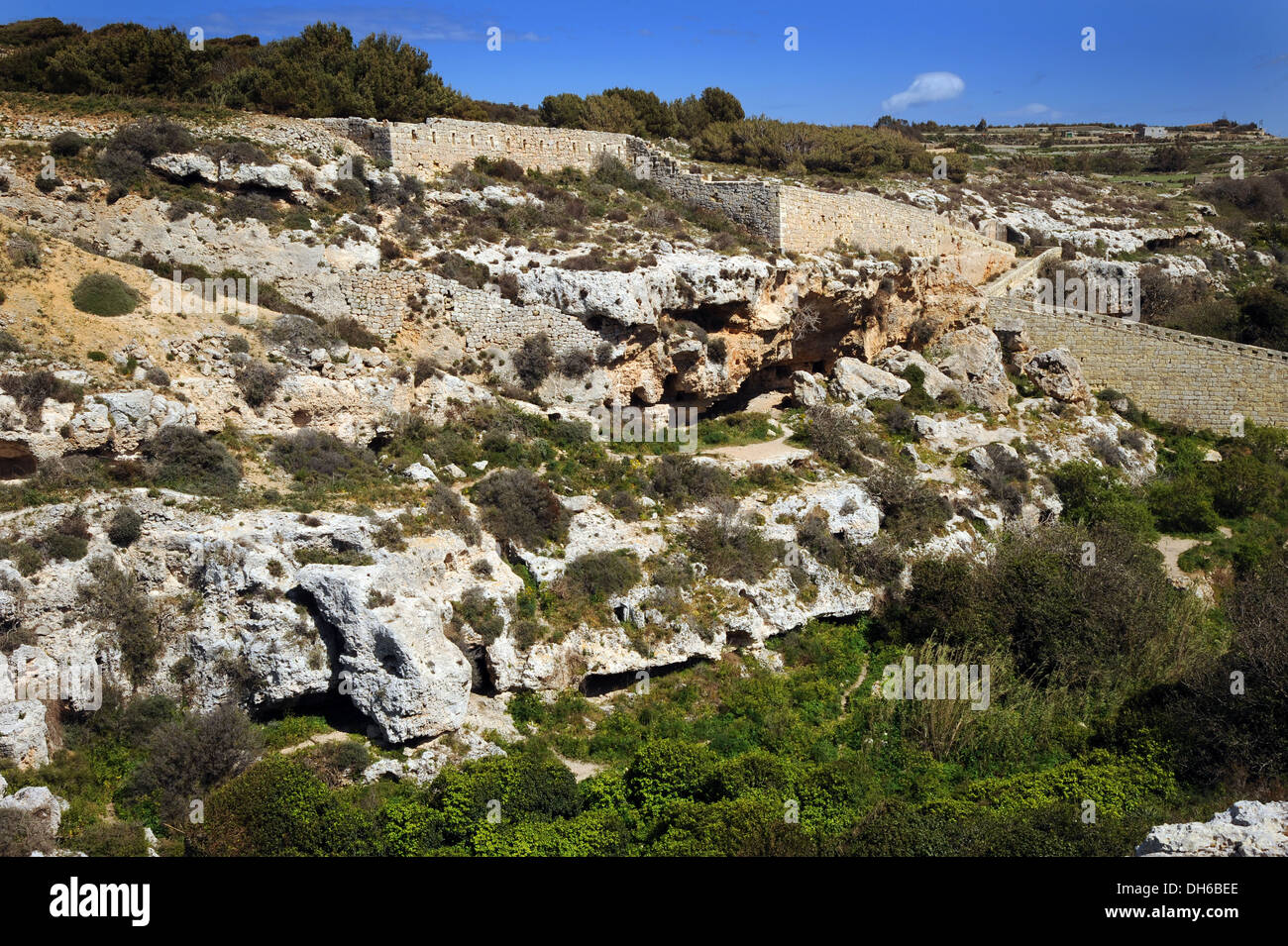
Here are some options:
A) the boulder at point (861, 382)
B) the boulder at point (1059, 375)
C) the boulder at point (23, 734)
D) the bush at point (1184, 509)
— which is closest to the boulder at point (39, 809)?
the boulder at point (23, 734)

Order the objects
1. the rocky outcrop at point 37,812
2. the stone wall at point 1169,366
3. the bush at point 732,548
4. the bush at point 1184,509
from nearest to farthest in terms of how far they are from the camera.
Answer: the rocky outcrop at point 37,812 → the bush at point 732,548 → the bush at point 1184,509 → the stone wall at point 1169,366

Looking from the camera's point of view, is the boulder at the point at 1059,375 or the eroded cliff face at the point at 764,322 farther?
the boulder at the point at 1059,375

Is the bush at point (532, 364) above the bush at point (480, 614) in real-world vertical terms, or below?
above

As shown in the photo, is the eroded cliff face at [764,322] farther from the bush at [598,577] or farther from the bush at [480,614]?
the bush at [480,614]

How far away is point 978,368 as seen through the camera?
32656 millimetres

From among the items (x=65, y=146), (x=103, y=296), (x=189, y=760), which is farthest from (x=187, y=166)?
(x=189, y=760)

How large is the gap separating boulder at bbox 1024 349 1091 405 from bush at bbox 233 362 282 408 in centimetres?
2309

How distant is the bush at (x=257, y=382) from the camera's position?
21000 mm

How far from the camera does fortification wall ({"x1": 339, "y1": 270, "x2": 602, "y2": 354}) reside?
82.7 feet

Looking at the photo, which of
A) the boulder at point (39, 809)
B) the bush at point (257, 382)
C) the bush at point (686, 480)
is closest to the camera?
the boulder at point (39, 809)

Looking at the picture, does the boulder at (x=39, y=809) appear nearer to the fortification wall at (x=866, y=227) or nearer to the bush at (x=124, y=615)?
the bush at (x=124, y=615)

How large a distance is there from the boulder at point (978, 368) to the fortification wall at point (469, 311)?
12.3 metres

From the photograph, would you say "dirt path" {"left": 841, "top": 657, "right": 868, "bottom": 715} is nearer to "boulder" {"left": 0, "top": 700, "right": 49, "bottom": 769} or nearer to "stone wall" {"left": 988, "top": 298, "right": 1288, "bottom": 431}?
"boulder" {"left": 0, "top": 700, "right": 49, "bottom": 769}

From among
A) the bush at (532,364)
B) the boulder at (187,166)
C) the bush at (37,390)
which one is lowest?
the bush at (37,390)
